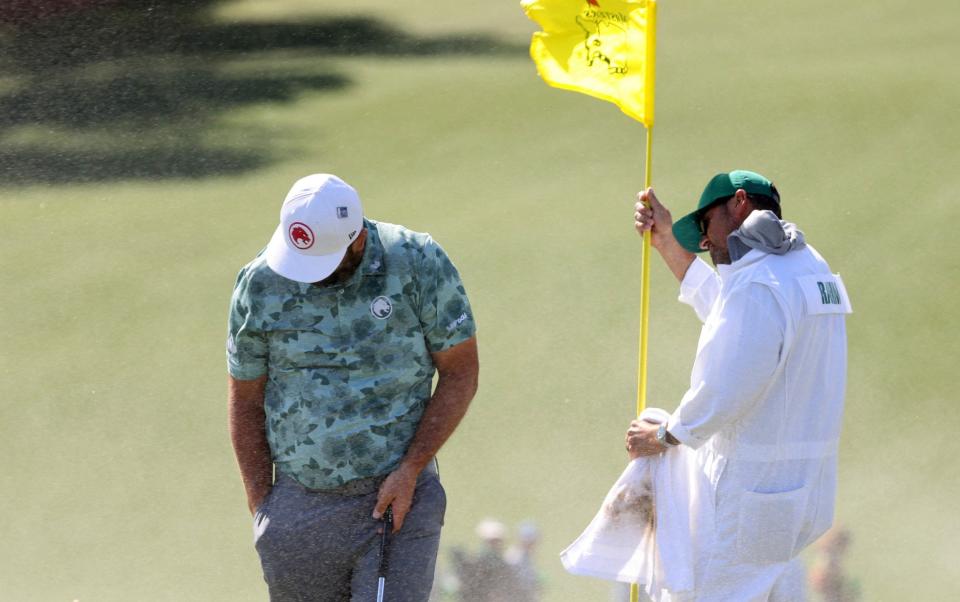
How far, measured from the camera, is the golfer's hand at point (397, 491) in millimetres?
3322

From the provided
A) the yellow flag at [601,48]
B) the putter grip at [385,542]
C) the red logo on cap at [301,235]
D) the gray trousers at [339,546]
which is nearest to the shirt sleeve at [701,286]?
the yellow flag at [601,48]

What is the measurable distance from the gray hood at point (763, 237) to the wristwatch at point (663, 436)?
465 mm

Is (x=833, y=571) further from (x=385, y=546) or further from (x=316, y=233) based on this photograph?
(x=316, y=233)

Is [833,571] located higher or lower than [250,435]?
lower

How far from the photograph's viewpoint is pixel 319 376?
10.8 ft

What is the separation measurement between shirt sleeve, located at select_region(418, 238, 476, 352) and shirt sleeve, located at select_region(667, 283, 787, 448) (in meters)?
0.59

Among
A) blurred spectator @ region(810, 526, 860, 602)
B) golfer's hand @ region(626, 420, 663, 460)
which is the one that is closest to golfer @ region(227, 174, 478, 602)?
golfer's hand @ region(626, 420, 663, 460)

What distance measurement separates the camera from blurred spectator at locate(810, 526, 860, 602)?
14.0 ft

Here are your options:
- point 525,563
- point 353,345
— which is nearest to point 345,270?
point 353,345

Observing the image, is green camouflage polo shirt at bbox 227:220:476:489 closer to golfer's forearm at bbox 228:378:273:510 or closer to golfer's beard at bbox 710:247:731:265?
golfer's forearm at bbox 228:378:273:510

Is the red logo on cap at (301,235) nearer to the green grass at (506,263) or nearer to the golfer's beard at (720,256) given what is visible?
the golfer's beard at (720,256)

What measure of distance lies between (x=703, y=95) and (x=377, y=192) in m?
1.90

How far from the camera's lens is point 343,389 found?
3266 millimetres

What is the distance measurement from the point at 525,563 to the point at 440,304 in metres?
1.49
